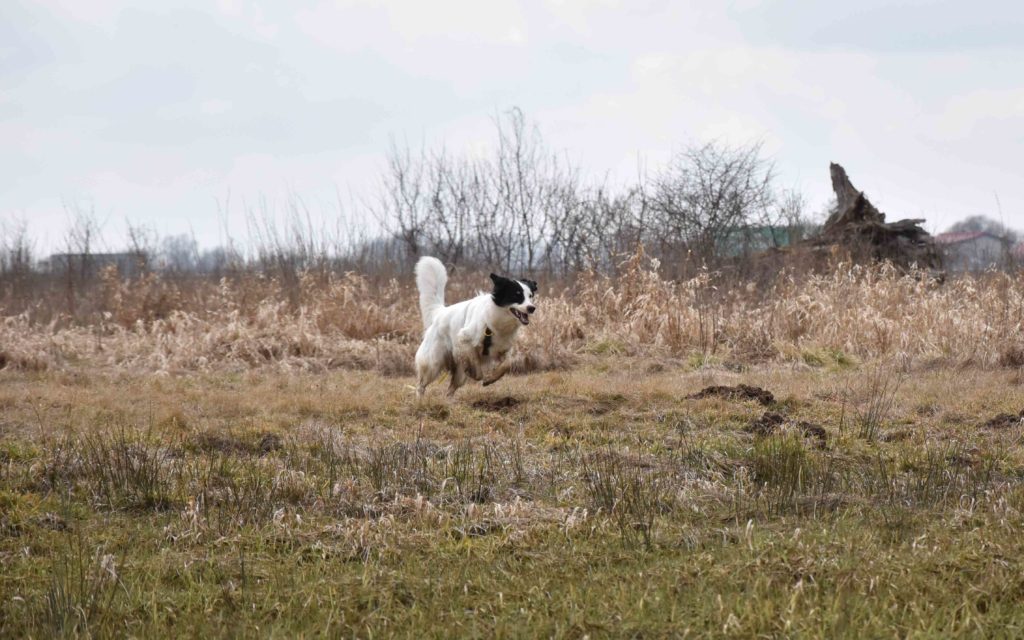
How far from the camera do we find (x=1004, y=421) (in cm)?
790

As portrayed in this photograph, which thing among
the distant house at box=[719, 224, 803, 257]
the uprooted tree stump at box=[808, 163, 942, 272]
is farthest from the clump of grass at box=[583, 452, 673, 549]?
the distant house at box=[719, 224, 803, 257]

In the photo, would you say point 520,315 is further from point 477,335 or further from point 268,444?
point 268,444

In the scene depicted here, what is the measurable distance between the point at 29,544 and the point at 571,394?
557cm

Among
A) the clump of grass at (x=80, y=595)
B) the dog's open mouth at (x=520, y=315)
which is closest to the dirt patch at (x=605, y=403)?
the dog's open mouth at (x=520, y=315)

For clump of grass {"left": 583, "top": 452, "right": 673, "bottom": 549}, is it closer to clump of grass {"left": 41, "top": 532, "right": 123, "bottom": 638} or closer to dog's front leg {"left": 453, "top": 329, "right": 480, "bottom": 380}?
clump of grass {"left": 41, "top": 532, "right": 123, "bottom": 638}

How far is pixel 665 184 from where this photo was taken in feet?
81.5

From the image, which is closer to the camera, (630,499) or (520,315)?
(630,499)

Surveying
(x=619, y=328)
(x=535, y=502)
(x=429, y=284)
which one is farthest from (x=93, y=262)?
(x=535, y=502)

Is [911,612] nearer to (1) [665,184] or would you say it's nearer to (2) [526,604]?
(2) [526,604]

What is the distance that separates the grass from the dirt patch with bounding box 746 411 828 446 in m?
0.08

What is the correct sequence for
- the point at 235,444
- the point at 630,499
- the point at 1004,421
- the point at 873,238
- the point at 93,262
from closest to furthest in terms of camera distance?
the point at 630,499
the point at 235,444
the point at 1004,421
the point at 873,238
the point at 93,262

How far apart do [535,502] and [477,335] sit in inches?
183

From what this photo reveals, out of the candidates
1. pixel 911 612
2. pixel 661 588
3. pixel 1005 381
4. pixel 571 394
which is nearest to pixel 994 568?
pixel 911 612

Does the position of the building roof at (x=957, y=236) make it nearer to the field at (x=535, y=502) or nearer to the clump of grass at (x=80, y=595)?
the field at (x=535, y=502)
